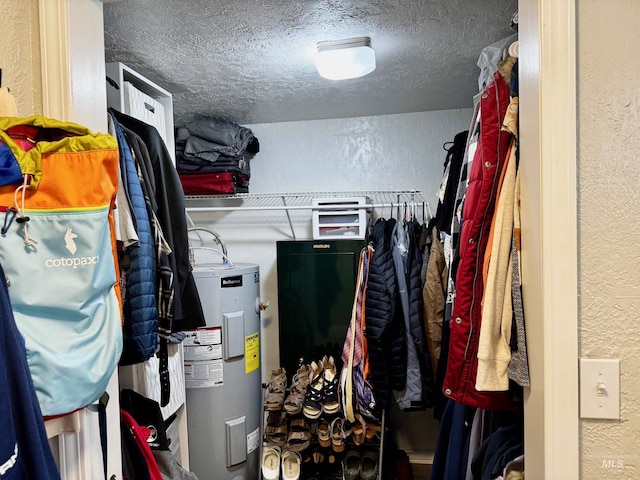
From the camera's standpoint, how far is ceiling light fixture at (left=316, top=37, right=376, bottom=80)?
1725 millimetres

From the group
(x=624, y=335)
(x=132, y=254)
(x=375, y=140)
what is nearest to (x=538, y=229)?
(x=624, y=335)

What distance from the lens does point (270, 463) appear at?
2.38m

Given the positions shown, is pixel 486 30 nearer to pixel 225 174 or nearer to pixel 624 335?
pixel 624 335

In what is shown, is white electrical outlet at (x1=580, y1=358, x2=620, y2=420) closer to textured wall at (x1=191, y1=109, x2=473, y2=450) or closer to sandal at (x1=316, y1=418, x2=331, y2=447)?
sandal at (x1=316, y1=418, x2=331, y2=447)

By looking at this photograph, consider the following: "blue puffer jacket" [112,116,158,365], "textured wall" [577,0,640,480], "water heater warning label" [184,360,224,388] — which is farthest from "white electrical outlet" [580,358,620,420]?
"water heater warning label" [184,360,224,388]

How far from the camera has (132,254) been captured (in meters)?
1.24

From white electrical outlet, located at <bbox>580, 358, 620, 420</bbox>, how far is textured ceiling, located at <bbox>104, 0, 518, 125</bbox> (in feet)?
4.05

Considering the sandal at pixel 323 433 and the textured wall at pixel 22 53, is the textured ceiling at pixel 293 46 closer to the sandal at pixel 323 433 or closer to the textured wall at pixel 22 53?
the textured wall at pixel 22 53

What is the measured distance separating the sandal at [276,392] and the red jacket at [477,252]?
1.46 metres

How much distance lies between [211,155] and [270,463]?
1.91 metres

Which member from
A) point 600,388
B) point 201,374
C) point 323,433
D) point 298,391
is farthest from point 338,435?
point 600,388

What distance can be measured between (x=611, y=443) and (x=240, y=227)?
253cm

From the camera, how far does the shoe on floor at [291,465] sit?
2.31 metres

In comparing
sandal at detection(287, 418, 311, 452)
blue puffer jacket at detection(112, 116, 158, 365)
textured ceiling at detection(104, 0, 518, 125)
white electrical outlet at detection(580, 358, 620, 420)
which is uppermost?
textured ceiling at detection(104, 0, 518, 125)
